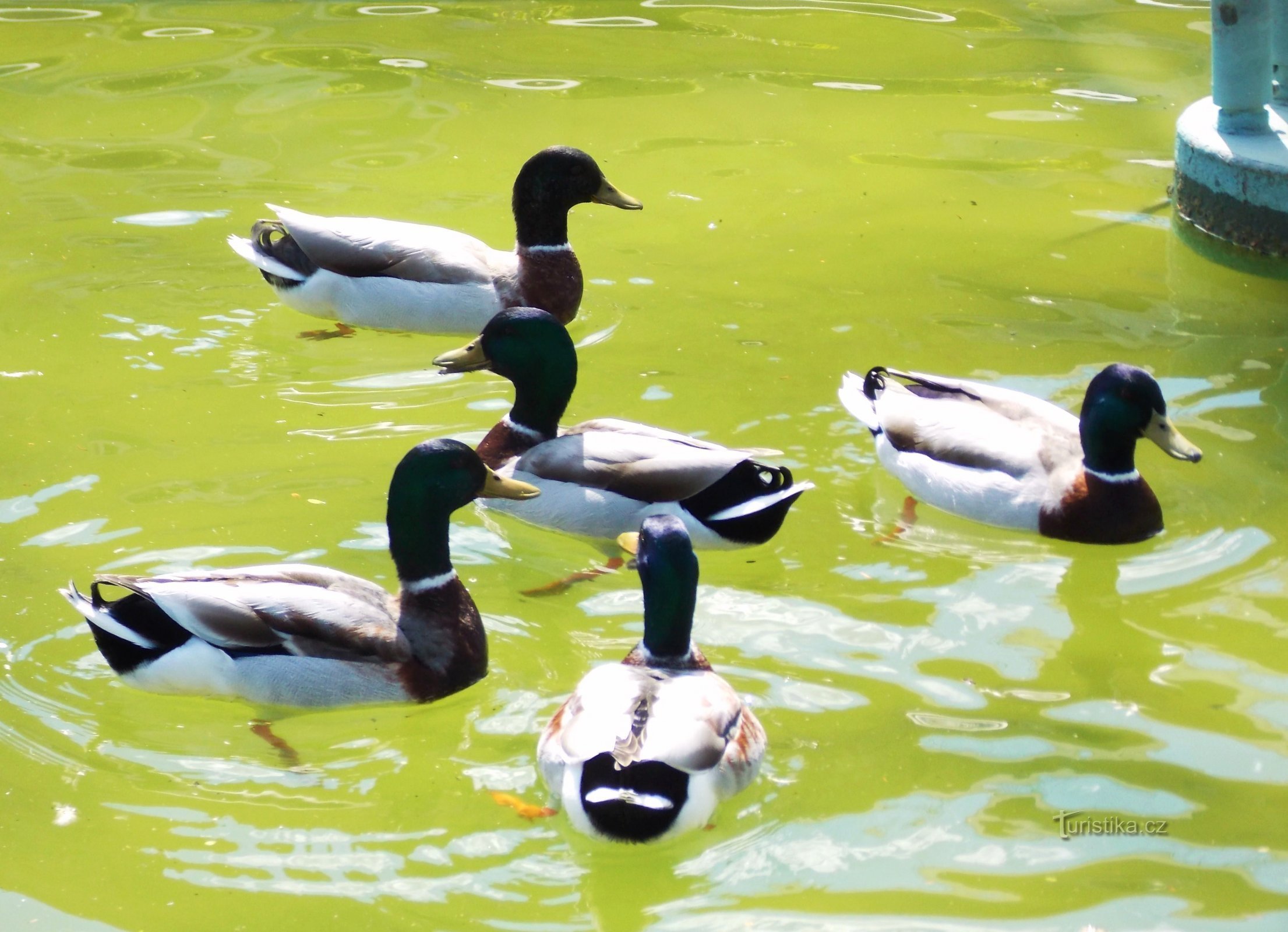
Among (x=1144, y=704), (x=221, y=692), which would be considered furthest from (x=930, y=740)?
(x=221, y=692)

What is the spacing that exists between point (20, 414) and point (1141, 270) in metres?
5.02

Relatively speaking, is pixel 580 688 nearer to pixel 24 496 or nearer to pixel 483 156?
pixel 24 496

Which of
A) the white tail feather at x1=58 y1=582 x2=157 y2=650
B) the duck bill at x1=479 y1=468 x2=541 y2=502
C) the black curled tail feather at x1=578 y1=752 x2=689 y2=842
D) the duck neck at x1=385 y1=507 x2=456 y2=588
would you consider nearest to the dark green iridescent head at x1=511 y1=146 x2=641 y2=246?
the duck bill at x1=479 y1=468 x2=541 y2=502

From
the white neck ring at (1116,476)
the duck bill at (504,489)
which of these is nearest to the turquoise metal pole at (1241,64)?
the white neck ring at (1116,476)

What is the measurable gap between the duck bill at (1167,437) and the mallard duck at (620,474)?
119 centimetres

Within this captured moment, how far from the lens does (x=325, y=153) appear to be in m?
9.18

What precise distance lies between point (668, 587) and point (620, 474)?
118cm

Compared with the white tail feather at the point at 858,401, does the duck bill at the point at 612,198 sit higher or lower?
higher

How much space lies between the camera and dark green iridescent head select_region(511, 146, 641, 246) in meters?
7.44

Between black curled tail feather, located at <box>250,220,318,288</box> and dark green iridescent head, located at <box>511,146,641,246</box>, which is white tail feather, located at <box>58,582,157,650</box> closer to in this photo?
black curled tail feather, located at <box>250,220,318,288</box>

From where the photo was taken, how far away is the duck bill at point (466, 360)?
6137 mm

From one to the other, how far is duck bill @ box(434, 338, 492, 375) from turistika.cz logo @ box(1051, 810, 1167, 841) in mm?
2849

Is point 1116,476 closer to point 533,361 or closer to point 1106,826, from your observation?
point 1106,826

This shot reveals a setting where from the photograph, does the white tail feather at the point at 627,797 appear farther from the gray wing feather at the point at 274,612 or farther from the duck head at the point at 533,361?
the duck head at the point at 533,361
